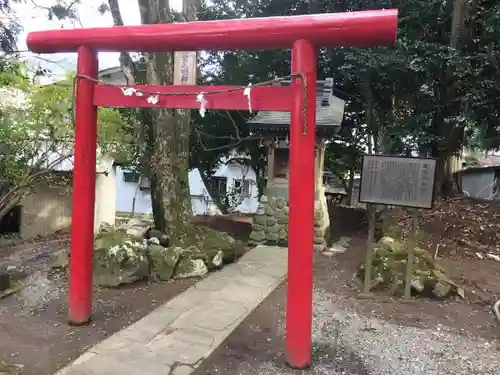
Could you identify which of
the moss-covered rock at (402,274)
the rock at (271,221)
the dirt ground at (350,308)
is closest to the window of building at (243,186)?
the rock at (271,221)

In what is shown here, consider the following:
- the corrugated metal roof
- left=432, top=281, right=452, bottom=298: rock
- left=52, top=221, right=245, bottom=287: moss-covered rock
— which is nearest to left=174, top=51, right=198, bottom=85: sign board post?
left=52, top=221, right=245, bottom=287: moss-covered rock

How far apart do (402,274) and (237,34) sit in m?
3.99

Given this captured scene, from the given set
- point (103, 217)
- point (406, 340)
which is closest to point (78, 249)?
point (406, 340)

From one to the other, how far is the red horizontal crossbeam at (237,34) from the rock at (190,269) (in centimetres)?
321

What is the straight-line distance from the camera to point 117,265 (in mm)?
6066

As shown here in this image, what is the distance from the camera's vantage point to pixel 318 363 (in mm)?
4000

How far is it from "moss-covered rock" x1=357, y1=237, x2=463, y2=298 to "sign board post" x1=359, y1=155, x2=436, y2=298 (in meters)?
0.27

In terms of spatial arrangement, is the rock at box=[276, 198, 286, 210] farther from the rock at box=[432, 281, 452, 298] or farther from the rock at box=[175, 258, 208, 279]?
the rock at box=[432, 281, 452, 298]

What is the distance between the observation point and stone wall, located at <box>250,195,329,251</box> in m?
8.87

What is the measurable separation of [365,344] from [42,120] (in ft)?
17.6

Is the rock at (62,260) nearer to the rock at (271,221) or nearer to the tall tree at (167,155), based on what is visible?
the tall tree at (167,155)

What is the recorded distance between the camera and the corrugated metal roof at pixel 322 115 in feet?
28.0

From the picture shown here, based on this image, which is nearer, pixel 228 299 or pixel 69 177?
pixel 228 299

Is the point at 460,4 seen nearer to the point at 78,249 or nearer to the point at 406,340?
the point at 406,340
